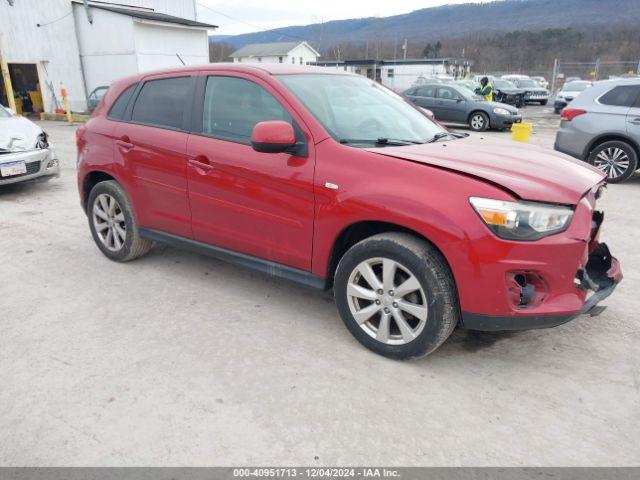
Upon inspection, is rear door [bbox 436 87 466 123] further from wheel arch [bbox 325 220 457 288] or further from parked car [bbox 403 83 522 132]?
wheel arch [bbox 325 220 457 288]

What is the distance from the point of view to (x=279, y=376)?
2930 millimetres

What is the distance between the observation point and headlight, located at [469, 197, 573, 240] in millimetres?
2607

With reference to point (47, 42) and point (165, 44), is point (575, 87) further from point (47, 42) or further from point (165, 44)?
point (47, 42)

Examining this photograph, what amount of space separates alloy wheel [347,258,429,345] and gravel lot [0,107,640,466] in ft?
0.66

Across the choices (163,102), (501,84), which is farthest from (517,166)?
(501,84)

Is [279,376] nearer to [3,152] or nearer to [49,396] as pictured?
[49,396]

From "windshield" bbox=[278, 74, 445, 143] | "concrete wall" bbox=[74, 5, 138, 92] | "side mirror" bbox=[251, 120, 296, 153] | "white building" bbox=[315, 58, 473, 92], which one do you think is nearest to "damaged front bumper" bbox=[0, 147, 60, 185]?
"windshield" bbox=[278, 74, 445, 143]

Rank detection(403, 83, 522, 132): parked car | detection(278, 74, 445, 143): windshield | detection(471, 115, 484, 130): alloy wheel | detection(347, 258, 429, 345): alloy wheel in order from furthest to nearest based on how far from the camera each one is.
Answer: detection(471, 115, 484, 130): alloy wheel → detection(403, 83, 522, 132): parked car → detection(278, 74, 445, 143): windshield → detection(347, 258, 429, 345): alloy wheel

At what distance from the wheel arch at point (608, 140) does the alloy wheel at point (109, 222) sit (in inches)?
287

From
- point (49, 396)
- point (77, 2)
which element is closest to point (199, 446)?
point (49, 396)

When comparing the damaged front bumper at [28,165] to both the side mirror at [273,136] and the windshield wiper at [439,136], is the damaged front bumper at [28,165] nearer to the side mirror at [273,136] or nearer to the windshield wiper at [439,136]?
the side mirror at [273,136]

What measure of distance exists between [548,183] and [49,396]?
10.1ft

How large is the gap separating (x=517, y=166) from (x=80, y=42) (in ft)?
78.9

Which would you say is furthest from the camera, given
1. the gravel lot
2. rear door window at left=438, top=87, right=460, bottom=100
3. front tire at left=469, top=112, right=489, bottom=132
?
rear door window at left=438, top=87, right=460, bottom=100
